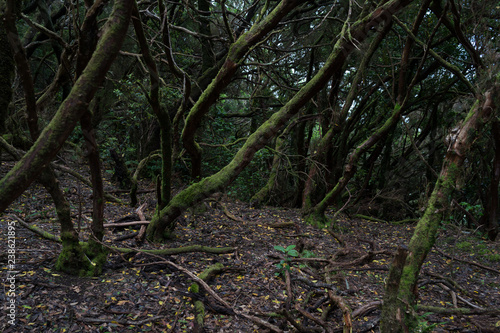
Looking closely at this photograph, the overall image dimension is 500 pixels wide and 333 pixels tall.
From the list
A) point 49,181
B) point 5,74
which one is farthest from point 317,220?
point 5,74

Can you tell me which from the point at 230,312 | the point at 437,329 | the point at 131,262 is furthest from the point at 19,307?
the point at 437,329

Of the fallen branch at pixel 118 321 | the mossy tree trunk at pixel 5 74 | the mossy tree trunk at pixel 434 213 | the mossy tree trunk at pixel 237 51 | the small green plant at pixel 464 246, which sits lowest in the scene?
the fallen branch at pixel 118 321

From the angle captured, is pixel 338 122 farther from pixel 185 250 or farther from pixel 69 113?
pixel 69 113

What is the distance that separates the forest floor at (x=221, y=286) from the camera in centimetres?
265

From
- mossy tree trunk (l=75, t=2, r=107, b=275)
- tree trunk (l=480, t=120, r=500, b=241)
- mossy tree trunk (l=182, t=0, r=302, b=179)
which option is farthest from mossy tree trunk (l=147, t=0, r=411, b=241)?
tree trunk (l=480, t=120, r=500, b=241)

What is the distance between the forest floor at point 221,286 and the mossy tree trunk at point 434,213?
0.76 ft

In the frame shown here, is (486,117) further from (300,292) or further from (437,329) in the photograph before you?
(300,292)

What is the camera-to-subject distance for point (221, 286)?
350 cm

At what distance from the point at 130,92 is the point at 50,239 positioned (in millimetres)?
4302

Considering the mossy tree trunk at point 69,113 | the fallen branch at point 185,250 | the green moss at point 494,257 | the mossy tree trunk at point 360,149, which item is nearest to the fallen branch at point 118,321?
the fallen branch at point 185,250

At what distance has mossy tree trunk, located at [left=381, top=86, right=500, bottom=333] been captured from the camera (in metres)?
2.52

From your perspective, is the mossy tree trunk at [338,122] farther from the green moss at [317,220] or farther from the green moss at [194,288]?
the green moss at [194,288]

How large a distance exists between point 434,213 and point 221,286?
7.44 ft

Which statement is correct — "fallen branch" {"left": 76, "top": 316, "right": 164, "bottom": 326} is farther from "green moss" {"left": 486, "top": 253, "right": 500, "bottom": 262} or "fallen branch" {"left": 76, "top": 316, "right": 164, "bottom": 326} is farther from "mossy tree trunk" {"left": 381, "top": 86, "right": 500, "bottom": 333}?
"green moss" {"left": 486, "top": 253, "right": 500, "bottom": 262}
